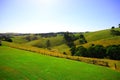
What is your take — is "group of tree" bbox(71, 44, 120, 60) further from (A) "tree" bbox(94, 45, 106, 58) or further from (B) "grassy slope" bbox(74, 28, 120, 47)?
(B) "grassy slope" bbox(74, 28, 120, 47)

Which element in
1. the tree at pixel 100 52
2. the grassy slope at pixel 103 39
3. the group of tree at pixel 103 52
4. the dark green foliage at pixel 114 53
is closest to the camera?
the dark green foliage at pixel 114 53

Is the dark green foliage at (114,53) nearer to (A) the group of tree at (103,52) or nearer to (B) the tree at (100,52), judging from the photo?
(A) the group of tree at (103,52)

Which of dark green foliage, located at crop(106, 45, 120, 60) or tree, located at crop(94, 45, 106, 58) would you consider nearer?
dark green foliage, located at crop(106, 45, 120, 60)

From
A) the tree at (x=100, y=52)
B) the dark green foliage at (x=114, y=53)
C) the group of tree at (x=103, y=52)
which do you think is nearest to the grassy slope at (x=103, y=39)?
the group of tree at (x=103, y=52)

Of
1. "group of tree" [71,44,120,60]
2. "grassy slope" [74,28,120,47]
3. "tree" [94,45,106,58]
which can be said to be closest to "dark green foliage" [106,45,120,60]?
"group of tree" [71,44,120,60]

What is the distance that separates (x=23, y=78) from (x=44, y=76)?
13.9 feet

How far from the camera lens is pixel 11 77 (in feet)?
82.6

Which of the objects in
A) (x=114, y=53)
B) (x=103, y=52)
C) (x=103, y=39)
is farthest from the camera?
(x=103, y=39)

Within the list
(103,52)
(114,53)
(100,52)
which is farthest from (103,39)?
(114,53)

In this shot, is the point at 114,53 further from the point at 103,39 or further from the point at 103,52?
the point at 103,39

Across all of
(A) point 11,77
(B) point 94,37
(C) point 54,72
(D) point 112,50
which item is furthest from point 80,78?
(B) point 94,37

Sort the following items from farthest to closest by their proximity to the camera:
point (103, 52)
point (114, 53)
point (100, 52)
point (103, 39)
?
point (103, 39), point (100, 52), point (103, 52), point (114, 53)

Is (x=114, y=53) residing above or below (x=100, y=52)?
above

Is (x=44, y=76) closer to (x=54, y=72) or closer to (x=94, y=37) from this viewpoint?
(x=54, y=72)
